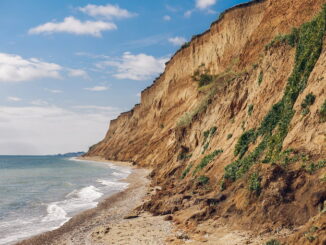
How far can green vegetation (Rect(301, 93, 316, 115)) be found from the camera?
15.5 meters

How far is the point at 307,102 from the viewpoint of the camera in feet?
51.7

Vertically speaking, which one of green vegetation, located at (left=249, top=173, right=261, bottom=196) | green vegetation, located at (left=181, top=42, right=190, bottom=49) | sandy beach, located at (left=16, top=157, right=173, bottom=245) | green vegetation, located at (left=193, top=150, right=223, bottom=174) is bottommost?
sandy beach, located at (left=16, top=157, right=173, bottom=245)

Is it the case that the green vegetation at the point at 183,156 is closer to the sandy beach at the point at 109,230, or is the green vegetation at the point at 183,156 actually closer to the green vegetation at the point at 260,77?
the green vegetation at the point at 260,77

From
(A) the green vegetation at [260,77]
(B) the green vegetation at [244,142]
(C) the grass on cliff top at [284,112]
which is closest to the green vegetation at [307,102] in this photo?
(C) the grass on cliff top at [284,112]

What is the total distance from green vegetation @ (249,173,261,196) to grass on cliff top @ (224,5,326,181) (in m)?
2.30

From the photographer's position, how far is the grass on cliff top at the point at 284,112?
666 inches

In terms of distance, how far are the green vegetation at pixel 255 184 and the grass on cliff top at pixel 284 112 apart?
2295mm

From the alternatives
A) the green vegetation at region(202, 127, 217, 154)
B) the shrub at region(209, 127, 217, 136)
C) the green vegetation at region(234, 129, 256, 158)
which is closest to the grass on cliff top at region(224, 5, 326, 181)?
the green vegetation at region(234, 129, 256, 158)

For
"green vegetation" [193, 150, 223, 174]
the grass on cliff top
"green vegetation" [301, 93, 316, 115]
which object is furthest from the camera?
"green vegetation" [193, 150, 223, 174]

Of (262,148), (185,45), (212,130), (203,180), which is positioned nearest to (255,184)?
(262,148)

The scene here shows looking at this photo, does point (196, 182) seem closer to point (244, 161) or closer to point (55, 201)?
point (244, 161)

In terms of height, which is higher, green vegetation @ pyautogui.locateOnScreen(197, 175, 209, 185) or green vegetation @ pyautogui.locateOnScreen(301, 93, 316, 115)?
green vegetation @ pyautogui.locateOnScreen(301, 93, 316, 115)

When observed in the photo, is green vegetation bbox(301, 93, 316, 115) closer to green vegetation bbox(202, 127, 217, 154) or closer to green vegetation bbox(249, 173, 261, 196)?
green vegetation bbox(249, 173, 261, 196)

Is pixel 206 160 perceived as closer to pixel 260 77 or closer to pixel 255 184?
pixel 260 77
